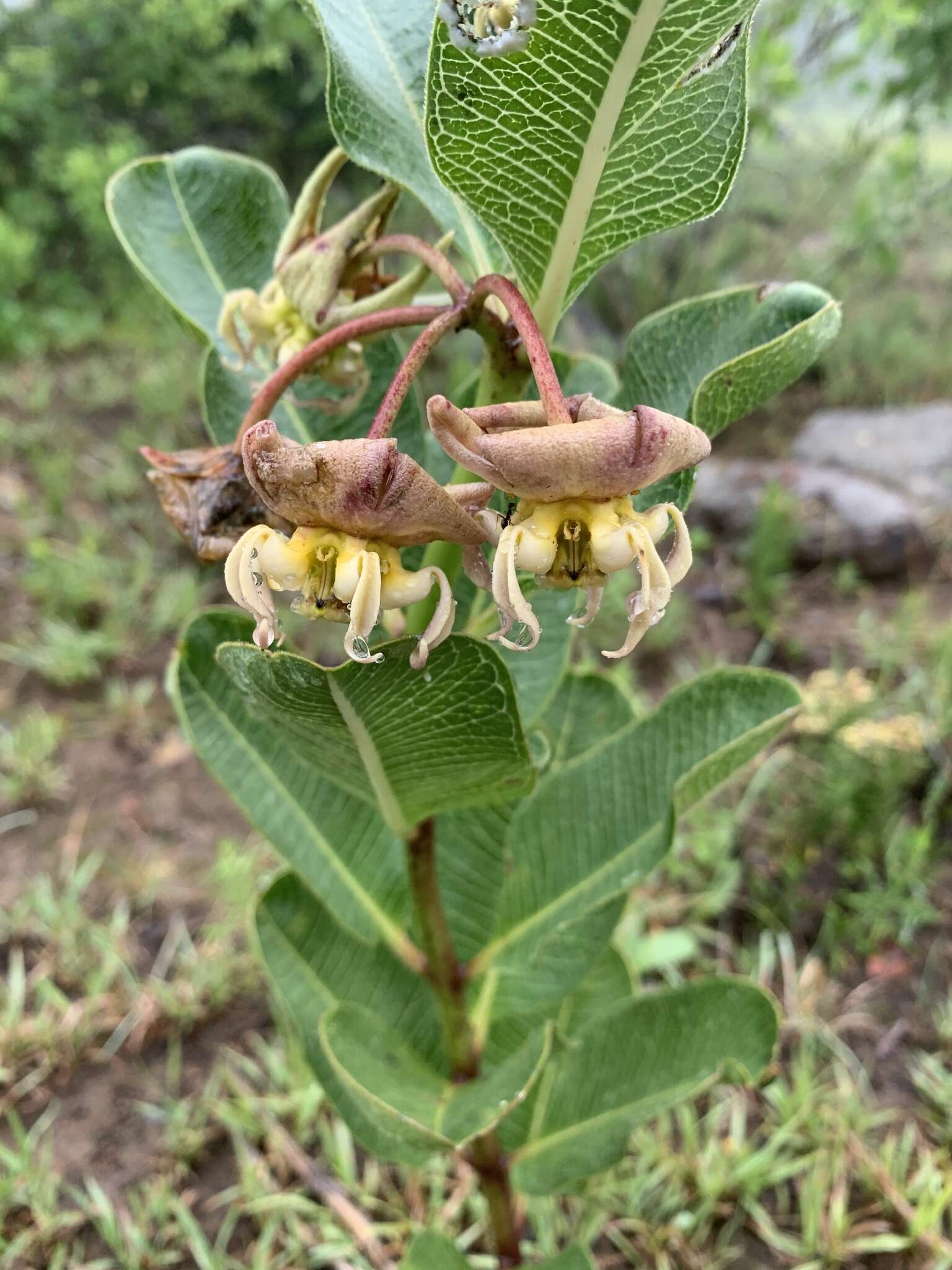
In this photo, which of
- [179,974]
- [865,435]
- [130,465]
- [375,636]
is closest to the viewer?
[375,636]

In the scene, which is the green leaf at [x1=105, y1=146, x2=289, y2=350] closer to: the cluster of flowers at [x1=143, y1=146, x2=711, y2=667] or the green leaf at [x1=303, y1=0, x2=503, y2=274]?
the green leaf at [x1=303, y1=0, x2=503, y2=274]

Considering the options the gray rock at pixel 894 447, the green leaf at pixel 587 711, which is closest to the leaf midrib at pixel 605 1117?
the green leaf at pixel 587 711

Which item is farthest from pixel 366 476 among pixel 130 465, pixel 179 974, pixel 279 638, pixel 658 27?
pixel 130 465

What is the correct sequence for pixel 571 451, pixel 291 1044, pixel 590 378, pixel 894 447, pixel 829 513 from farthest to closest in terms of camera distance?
pixel 894 447, pixel 829 513, pixel 291 1044, pixel 590 378, pixel 571 451

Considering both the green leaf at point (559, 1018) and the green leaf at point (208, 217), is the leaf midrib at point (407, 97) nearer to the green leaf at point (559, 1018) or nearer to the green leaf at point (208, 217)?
the green leaf at point (208, 217)

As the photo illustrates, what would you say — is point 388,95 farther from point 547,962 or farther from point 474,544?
point 547,962

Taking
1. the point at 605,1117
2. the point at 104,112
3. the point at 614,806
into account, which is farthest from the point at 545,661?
the point at 104,112

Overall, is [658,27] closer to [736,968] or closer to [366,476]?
[366,476]
